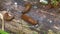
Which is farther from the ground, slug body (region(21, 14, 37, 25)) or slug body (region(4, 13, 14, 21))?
slug body (region(4, 13, 14, 21))

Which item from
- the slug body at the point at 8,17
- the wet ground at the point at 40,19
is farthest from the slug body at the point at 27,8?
the slug body at the point at 8,17

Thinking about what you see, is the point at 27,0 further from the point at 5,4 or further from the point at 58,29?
the point at 58,29

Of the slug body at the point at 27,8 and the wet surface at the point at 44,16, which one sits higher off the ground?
the slug body at the point at 27,8

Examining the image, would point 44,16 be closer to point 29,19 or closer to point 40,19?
point 40,19

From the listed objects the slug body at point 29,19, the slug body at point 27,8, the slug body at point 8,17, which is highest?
the slug body at point 27,8

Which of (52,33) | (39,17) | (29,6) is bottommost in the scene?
(52,33)

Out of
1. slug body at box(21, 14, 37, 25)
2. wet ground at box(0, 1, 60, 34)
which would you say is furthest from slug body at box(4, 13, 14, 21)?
slug body at box(21, 14, 37, 25)

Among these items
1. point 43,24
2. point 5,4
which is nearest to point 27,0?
point 5,4

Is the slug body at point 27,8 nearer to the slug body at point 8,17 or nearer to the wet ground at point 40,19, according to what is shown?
the wet ground at point 40,19

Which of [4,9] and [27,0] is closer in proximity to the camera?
[4,9]

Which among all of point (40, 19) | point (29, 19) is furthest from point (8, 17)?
point (40, 19)

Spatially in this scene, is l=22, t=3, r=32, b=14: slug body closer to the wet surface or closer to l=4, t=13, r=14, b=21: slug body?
the wet surface
